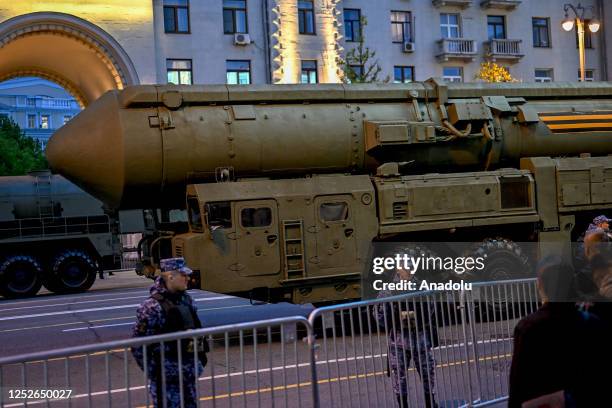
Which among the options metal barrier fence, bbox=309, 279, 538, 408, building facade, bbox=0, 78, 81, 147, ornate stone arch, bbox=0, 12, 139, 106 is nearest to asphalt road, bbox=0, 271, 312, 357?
metal barrier fence, bbox=309, 279, 538, 408

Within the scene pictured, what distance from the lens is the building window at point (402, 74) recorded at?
35844 mm

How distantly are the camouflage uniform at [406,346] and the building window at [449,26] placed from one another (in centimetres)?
3161

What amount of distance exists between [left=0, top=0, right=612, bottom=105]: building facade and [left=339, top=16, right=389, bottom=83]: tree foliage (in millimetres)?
343

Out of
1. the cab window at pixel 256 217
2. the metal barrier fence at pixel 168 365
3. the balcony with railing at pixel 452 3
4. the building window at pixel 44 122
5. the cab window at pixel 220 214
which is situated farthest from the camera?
the building window at pixel 44 122

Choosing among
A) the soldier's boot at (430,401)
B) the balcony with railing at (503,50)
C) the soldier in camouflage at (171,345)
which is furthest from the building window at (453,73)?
the soldier in camouflage at (171,345)

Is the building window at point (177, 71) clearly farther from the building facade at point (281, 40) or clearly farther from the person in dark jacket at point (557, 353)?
the person in dark jacket at point (557, 353)

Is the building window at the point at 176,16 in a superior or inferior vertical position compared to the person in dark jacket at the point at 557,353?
superior

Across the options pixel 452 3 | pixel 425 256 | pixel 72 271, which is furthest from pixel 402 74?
pixel 425 256

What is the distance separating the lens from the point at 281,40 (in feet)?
109

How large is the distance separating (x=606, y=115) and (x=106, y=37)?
20887 millimetres

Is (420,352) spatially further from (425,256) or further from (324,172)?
(324,172)

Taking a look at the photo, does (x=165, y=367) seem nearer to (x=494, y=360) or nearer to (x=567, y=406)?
(x=567, y=406)

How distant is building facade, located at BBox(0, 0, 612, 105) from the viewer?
97.2ft

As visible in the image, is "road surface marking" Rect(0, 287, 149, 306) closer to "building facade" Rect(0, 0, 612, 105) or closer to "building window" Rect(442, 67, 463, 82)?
"building facade" Rect(0, 0, 612, 105)
